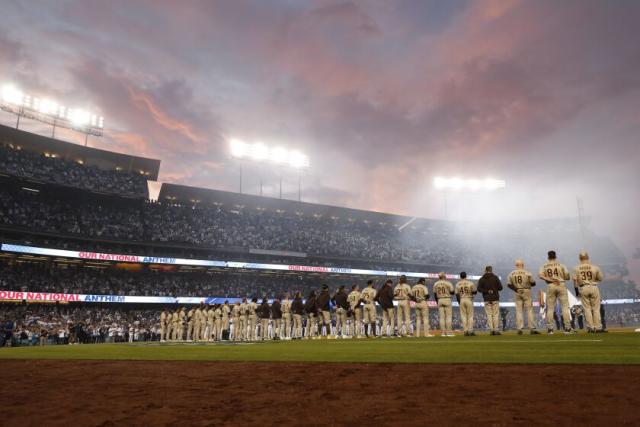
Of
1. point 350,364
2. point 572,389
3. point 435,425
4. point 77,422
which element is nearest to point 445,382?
point 572,389

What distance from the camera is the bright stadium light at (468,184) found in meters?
59.5

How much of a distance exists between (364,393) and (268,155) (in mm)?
50414

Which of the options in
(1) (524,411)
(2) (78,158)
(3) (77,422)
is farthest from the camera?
(2) (78,158)

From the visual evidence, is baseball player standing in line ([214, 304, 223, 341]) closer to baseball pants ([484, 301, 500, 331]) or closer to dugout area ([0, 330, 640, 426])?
baseball pants ([484, 301, 500, 331])

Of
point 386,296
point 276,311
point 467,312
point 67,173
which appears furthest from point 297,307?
point 67,173

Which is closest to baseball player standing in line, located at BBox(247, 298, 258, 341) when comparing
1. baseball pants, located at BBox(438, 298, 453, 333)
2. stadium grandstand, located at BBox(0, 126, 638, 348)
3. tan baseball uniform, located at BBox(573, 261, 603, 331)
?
baseball pants, located at BBox(438, 298, 453, 333)

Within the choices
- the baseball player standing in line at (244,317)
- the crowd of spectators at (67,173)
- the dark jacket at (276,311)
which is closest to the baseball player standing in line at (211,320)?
the baseball player standing in line at (244,317)

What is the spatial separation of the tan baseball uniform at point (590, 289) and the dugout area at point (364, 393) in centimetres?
499

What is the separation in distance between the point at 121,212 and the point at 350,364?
42.9 meters

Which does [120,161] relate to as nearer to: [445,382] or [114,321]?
[114,321]

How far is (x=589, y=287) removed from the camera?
1177cm

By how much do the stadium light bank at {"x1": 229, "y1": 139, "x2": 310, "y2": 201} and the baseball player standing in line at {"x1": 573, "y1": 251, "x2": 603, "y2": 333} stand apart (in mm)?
A: 43686

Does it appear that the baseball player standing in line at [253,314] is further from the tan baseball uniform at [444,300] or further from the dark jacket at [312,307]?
the tan baseball uniform at [444,300]

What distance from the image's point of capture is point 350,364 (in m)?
7.12
